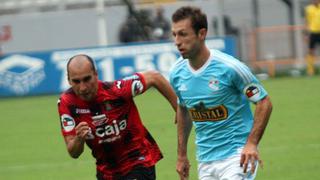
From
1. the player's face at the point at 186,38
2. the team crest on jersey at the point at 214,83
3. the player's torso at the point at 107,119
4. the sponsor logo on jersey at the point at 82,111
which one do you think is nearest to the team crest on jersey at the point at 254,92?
the team crest on jersey at the point at 214,83

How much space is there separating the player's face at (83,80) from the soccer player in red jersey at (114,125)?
0.10 metres

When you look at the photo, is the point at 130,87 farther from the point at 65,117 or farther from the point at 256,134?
the point at 256,134

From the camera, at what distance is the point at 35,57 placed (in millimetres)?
26203

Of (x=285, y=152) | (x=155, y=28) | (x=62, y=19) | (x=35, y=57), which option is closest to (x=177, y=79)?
(x=285, y=152)

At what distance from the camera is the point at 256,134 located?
7.16 meters

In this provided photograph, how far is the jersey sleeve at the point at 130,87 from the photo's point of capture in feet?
26.5

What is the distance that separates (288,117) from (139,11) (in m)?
13.8

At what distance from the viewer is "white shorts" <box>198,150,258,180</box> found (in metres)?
7.30

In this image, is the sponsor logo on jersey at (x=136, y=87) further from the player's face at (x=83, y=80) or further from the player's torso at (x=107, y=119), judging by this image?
the player's face at (x=83, y=80)

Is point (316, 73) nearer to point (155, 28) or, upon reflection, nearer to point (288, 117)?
point (155, 28)

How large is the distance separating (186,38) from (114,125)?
116 centimetres

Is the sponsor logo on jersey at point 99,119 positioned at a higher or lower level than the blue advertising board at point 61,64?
higher

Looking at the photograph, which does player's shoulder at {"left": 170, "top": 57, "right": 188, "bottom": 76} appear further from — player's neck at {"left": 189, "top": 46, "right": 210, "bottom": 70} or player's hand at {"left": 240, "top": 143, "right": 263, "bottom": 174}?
player's hand at {"left": 240, "top": 143, "right": 263, "bottom": 174}

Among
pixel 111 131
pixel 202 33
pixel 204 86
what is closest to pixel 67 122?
pixel 111 131
